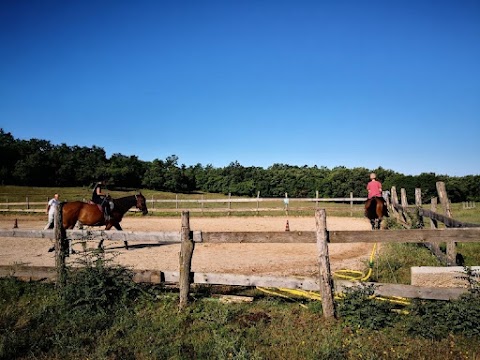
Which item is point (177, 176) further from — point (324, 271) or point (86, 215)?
point (324, 271)

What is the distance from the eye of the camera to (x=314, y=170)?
8706cm

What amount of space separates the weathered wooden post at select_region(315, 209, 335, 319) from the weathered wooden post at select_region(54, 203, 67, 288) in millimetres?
4712

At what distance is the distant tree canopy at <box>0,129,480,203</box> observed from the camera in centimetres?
5759

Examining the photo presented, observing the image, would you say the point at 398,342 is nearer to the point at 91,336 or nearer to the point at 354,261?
the point at 91,336

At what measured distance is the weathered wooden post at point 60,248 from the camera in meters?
6.12

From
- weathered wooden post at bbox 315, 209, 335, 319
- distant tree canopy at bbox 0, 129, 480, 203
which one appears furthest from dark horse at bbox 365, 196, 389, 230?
distant tree canopy at bbox 0, 129, 480, 203

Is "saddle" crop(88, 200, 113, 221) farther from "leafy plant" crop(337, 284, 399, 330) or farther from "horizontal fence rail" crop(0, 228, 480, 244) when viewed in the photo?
"leafy plant" crop(337, 284, 399, 330)

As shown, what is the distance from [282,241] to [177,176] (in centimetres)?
7613

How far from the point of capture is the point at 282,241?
5.36 metres

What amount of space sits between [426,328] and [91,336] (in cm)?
468

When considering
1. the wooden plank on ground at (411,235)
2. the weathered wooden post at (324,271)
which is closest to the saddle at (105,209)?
the weathered wooden post at (324,271)

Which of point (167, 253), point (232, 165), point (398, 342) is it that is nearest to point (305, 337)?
point (398, 342)

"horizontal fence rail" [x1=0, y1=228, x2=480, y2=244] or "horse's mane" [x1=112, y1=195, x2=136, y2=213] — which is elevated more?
"horse's mane" [x1=112, y1=195, x2=136, y2=213]

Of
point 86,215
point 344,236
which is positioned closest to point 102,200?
point 86,215
